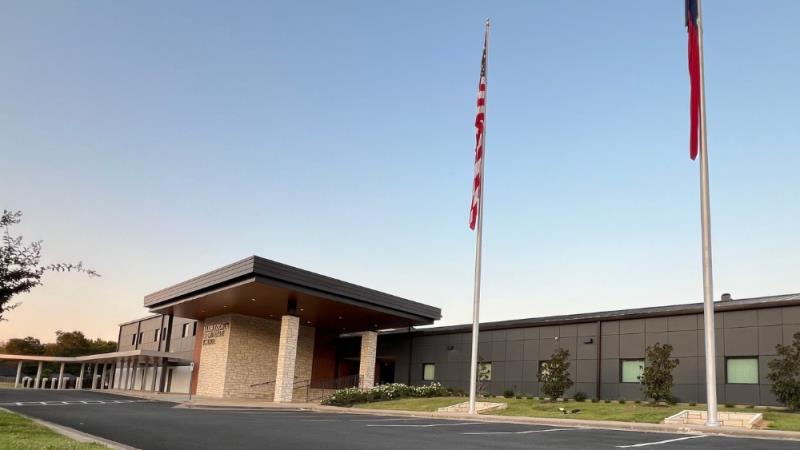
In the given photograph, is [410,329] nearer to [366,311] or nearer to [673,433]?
[366,311]

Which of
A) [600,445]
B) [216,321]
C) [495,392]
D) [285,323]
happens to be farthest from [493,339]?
[600,445]

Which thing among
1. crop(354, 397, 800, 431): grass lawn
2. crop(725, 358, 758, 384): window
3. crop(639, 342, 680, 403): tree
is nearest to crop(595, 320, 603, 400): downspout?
crop(354, 397, 800, 431): grass lawn

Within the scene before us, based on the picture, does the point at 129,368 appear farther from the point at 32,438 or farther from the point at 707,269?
the point at 707,269

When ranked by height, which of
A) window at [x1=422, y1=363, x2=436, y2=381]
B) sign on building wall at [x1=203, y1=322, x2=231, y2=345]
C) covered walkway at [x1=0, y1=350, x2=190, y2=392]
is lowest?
covered walkway at [x1=0, y1=350, x2=190, y2=392]

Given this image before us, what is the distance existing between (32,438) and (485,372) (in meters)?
30.1

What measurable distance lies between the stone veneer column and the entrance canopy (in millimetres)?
993

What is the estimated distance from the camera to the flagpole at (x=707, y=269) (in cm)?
1761

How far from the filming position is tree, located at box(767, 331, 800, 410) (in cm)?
2230

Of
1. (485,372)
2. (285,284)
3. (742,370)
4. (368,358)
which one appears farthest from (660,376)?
(368,358)

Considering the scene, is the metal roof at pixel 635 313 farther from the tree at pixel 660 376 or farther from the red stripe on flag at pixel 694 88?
the red stripe on flag at pixel 694 88

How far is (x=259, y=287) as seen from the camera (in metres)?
33.6

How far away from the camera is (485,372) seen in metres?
38.7

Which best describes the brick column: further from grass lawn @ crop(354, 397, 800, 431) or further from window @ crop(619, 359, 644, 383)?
window @ crop(619, 359, 644, 383)

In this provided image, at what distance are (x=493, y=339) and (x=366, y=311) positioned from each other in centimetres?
771
